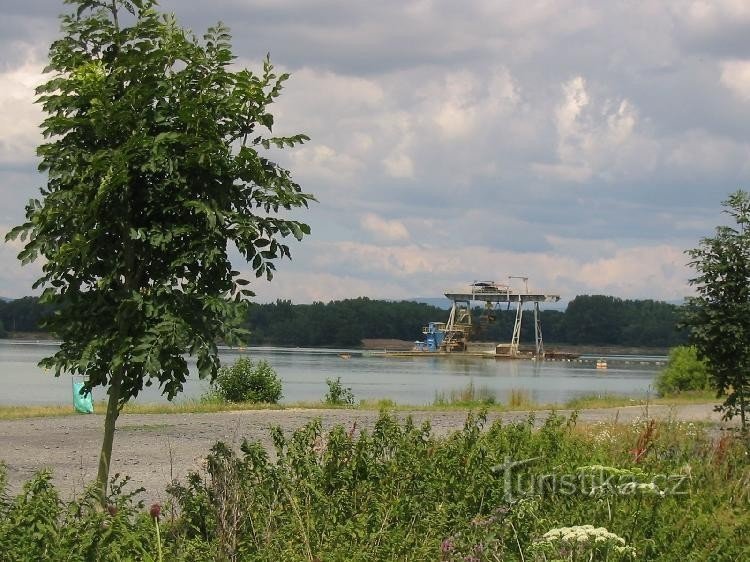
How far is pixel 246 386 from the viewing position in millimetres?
25844

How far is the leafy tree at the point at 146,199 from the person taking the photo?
276 inches

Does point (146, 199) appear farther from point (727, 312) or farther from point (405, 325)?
point (405, 325)

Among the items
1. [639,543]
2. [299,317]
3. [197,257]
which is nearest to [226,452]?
[197,257]

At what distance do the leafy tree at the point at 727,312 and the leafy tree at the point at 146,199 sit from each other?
361 inches

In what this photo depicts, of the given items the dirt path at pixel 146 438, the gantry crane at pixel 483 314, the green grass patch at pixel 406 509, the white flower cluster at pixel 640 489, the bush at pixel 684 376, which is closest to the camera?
the white flower cluster at pixel 640 489

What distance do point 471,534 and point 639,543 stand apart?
3.48 ft

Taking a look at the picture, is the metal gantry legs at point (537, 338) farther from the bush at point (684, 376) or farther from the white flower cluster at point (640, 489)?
the white flower cluster at point (640, 489)

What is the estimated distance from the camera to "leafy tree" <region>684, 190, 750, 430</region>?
14953mm

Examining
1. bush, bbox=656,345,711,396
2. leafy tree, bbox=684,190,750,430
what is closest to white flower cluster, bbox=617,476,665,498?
leafy tree, bbox=684,190,750,430

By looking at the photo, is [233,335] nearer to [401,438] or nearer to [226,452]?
[226,452]

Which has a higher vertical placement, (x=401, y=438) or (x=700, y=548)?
(x=401, y=438)

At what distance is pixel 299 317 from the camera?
4985 inches

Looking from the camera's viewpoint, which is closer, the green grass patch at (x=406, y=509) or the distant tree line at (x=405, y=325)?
the green grass patch at (x=406, y=509)

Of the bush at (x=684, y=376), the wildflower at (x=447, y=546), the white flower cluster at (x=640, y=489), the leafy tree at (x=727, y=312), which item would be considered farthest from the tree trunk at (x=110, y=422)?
the bush at (x=684, y=376)
